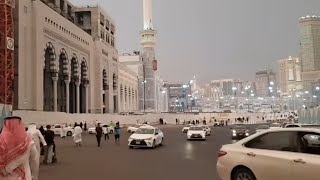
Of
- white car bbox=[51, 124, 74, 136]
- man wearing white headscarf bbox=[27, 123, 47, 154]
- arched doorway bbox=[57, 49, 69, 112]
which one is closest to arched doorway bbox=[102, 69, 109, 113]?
arched doorway bbox=[57, 49, 69, 112]

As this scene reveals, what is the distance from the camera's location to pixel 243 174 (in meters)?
9.25

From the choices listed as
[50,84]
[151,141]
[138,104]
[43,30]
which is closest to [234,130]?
[151,141]

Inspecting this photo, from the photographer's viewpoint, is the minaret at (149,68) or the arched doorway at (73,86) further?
the minaret at (149,68)

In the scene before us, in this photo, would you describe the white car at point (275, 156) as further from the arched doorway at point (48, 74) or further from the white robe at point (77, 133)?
the arched doorway at point (48, 74)

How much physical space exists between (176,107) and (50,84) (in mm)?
136658

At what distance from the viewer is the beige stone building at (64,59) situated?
4984 centimetres

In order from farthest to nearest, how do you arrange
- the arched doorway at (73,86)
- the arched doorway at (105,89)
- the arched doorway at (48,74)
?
1. the arched doorway at (105,89)
2. the arched doorway at (73,86)
3. the arched doorway at (48,74)

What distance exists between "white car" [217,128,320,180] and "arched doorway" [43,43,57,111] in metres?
51.2

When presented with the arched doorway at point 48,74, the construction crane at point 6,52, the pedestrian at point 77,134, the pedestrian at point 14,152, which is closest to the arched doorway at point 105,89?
the arched doorway at point 48,74

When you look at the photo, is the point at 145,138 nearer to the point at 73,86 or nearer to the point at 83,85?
the point at 73,86

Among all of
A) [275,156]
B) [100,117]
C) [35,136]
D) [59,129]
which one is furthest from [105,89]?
[275,156]

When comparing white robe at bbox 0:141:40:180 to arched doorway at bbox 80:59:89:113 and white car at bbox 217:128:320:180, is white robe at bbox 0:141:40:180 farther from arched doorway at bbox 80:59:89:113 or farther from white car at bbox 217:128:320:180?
arched doorway at bbox 80:59:89:113

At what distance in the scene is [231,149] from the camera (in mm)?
9586

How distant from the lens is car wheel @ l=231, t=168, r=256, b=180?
9134 mm
